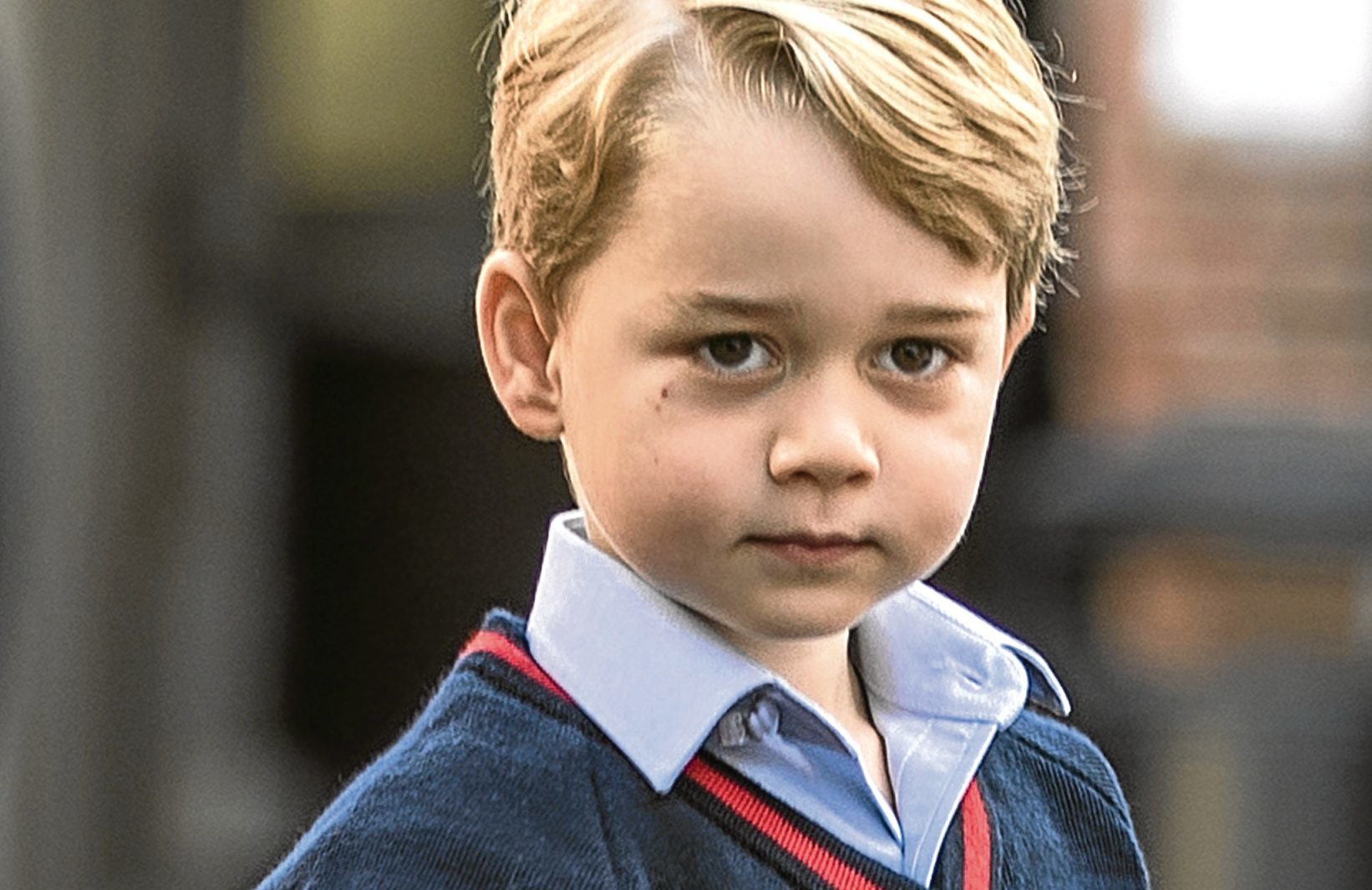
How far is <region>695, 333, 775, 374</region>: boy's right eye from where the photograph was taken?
158cm

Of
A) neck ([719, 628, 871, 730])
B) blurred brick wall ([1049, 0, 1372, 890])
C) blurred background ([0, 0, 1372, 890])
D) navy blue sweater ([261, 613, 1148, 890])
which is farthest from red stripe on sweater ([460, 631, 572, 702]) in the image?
blurred brick wall ([1049, 0, 1372, 890])

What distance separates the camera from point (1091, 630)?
15.7 feet

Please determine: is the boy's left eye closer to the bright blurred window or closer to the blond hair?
the blond hair

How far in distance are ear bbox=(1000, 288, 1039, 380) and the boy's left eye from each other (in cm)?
7

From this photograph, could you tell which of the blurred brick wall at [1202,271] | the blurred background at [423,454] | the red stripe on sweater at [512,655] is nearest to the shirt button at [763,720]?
the red stripe on sweater at [512,655]

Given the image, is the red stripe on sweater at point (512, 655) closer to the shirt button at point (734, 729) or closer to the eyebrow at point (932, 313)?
the shirt button at point (734, 729)

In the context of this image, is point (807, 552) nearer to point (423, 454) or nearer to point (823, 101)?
point (823, 101)

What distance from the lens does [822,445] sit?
157 cm

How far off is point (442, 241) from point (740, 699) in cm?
349

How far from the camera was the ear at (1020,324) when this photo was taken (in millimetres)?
1707

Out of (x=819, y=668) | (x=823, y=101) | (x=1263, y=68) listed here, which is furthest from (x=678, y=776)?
(x=1263, y=68)

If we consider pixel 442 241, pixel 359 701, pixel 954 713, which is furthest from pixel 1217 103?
pixel 954 713

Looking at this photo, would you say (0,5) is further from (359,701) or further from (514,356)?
(514,356)

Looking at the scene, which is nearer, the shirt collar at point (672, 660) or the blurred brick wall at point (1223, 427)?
the shirt collar at point (672, 660)
